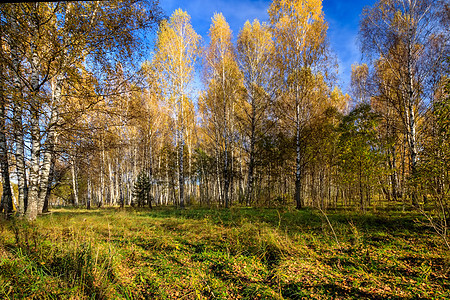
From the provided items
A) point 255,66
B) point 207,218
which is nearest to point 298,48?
point 255,66

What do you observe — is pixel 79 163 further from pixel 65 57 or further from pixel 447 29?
pixel 447 29

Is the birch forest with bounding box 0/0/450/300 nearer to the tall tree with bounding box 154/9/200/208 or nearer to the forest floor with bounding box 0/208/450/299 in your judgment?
the forest floor with bounding box 0/208/450/299

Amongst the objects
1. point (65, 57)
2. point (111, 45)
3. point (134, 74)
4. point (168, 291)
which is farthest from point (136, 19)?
point (168, 291)

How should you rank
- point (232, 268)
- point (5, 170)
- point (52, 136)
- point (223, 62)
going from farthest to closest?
1. point (223, 62)
2. point (5, 170)
3. point (52, 136)
4. point (232, 268)

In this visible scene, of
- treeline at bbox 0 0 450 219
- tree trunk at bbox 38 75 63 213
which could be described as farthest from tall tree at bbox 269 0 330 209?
tree trunk at bbox 38 75 63 213

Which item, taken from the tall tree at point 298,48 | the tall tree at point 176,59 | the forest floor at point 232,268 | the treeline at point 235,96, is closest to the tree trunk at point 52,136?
the treeline at point 235,96

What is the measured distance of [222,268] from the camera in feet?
10.6

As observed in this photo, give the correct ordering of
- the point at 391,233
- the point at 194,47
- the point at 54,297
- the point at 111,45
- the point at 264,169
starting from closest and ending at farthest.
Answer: the point at 54,297 < the point at 391,233 < the point at 111,45 < the point at 194,47 < the point at 264,169

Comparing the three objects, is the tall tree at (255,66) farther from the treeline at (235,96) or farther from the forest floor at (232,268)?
the forest floor at (232,268)

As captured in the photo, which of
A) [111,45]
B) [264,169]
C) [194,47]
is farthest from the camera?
[264,169]

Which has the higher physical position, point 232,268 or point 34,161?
point 34,161

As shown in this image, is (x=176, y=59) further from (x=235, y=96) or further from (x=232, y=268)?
(x=232, y=268)

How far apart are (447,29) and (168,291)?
1373 centimetres

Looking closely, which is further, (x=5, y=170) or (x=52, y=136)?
(x=5, y=170)
